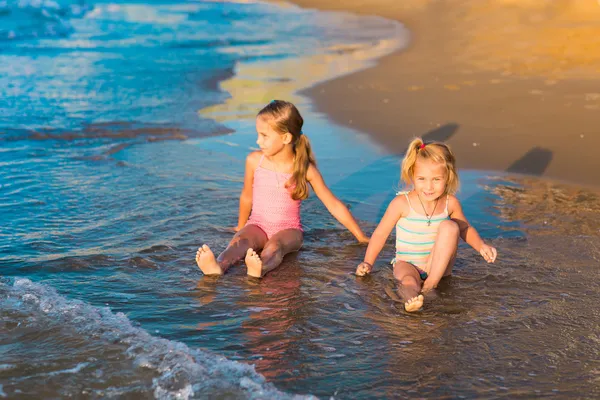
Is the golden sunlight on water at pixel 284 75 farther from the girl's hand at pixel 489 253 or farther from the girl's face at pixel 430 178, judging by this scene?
the girl's hand at pixel 489 253

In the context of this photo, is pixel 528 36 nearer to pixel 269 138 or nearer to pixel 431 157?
pixel 269 138

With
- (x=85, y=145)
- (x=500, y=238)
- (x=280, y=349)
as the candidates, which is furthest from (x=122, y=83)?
(x=280, y=349)

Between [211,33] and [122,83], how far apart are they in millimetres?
7962

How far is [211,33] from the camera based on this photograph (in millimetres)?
20328

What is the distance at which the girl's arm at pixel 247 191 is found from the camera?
5.71 metres

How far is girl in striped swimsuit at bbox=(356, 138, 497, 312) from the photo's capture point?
15.0ft

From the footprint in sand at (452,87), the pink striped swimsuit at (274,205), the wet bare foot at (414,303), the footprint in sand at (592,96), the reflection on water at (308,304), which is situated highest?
the footprint in sand at (592,96)

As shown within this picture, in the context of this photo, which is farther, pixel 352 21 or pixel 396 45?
pixel 352 21

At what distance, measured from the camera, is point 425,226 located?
482 centimetres

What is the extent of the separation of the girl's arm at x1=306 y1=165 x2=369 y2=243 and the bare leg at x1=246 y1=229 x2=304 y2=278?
0.30m

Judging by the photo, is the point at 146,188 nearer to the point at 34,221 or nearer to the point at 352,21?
the point at 34,221

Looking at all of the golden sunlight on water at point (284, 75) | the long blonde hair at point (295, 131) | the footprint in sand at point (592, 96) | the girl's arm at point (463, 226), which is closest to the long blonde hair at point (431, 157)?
the girl's arm at point (463, 226)

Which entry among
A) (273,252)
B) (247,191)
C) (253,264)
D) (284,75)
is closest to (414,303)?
(253,264)

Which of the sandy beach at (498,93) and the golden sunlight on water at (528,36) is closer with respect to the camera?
the sandy beach at (498,93)
